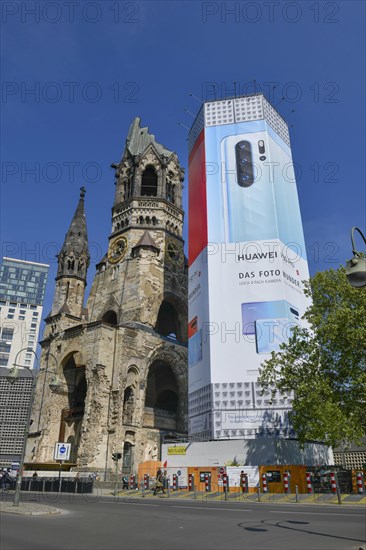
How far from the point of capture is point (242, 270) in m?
35.0

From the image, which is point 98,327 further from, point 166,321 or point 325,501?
point 325,501

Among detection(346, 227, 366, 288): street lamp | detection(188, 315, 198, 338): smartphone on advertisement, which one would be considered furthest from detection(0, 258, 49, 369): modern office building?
detection(346, 227, 366, 288): street lamp

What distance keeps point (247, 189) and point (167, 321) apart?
893 inches

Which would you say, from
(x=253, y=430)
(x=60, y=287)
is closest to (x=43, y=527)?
(x=253, y=430)

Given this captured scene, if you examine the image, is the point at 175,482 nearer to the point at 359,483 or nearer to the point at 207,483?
the point at 207,483

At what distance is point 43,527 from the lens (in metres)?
10.1

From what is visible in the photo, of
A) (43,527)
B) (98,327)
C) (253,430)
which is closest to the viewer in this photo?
(43,527)

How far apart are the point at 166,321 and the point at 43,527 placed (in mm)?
45045

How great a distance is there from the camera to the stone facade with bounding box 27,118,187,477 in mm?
37625

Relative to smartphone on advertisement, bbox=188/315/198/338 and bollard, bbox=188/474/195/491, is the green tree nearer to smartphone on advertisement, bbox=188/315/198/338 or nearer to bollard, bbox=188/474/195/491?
bollard, bbox=188/474/195/491

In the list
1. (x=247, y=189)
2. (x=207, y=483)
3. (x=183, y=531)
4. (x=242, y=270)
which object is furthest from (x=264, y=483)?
(x=247, y=189)

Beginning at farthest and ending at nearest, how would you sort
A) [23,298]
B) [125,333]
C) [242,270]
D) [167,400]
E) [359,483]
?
[23,298] → [167,400] → [125,333] → [242,270] → [359,483]

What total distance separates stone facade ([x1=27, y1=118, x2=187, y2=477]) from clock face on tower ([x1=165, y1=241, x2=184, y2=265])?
12 centimetres

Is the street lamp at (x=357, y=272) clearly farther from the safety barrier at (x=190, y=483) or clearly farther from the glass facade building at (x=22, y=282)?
the glass facade building at (x=22, y=282)
